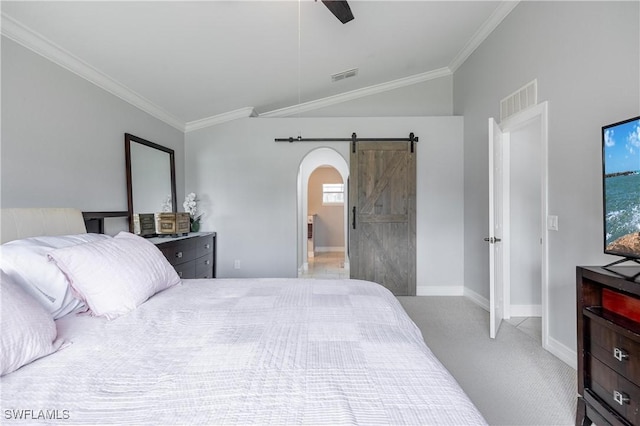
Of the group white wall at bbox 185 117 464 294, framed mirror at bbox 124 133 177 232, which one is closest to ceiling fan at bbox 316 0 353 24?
white wall at bbox 185 117 464 294

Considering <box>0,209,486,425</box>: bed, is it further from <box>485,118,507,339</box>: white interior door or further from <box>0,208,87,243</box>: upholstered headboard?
<box>485,118,507,339</box>: white interior door

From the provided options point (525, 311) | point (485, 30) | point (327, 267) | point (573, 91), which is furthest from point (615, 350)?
point (327, 267)

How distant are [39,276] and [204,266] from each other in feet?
8.55

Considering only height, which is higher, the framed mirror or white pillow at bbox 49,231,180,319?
the framed mirror

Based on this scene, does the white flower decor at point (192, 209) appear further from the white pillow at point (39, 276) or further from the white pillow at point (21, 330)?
the white pillow at point (21, 330)

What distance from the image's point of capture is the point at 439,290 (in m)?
4.20

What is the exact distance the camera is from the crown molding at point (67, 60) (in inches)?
74.4

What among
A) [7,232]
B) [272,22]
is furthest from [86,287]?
[272,22]

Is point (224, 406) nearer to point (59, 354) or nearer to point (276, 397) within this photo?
point (276, 397)

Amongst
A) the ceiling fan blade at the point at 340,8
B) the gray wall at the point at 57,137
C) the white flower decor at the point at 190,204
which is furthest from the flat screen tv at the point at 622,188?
the white flower decor at the point at 190,204

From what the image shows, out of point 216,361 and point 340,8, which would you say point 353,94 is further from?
point 216,361

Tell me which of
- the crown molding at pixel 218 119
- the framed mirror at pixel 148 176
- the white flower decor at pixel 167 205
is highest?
the crown molding at pixel 218 119

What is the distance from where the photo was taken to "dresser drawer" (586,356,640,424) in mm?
1323

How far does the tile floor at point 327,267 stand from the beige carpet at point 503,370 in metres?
2.36
